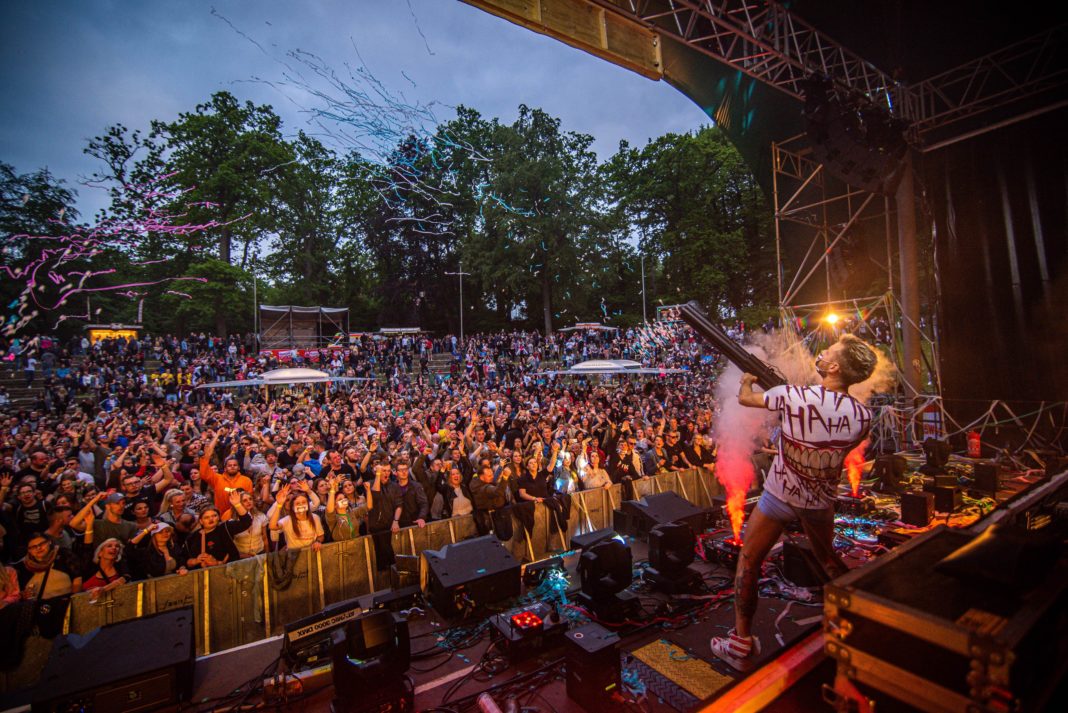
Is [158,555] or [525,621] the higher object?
[158,555]

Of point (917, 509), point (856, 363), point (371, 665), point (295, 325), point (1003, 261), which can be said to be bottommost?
point (371, 665)

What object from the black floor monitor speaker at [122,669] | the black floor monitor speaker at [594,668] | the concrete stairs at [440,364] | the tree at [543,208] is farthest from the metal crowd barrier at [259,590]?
the tree at [543,208]

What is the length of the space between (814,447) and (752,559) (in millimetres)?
874

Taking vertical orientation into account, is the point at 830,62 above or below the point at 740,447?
above

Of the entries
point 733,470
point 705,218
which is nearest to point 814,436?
point 733,470

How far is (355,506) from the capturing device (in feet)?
20.5

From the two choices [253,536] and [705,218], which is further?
[705,218]

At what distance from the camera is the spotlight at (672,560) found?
15.4 feet

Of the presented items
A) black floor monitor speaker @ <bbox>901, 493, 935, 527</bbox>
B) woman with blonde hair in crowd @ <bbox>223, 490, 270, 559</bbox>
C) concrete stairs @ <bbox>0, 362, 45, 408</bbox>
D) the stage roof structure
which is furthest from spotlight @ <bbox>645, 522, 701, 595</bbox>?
the stage roof structure

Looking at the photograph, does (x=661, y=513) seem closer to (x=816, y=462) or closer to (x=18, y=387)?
(x=816, y=462)

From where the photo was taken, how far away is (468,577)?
4723 mm

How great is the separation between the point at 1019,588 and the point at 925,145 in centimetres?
1181

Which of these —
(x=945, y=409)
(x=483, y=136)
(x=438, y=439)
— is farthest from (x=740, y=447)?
(x=483, y=136)

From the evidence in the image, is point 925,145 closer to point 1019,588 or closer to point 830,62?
point 830,62
